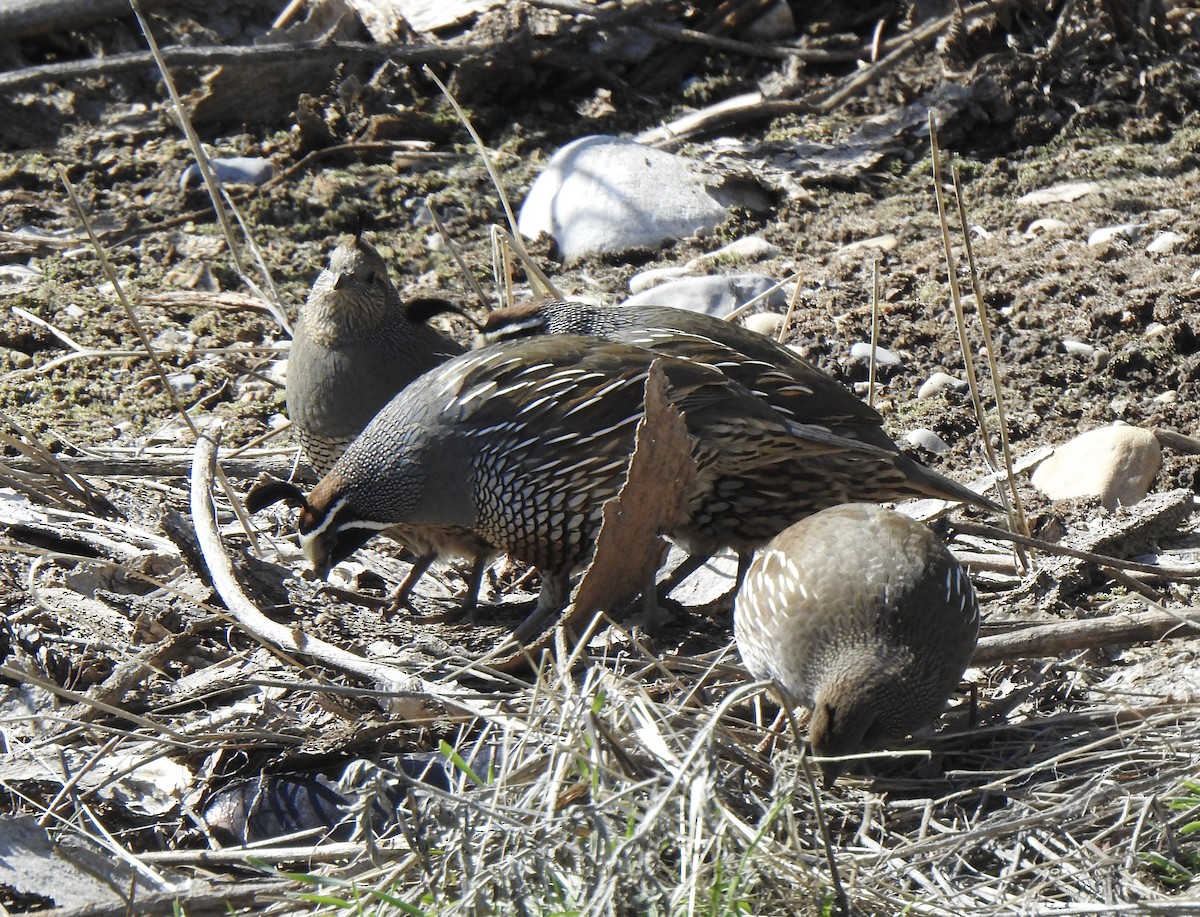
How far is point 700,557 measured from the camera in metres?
4.79

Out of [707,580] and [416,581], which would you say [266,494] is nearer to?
[416,581]

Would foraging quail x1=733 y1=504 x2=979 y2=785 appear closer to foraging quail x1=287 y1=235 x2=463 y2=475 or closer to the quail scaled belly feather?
the quail scaled belly feather

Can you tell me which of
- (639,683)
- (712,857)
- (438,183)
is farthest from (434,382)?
(438,183)

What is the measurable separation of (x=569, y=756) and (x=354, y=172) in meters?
4.83

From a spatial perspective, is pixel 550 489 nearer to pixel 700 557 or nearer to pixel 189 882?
pixel 700 557

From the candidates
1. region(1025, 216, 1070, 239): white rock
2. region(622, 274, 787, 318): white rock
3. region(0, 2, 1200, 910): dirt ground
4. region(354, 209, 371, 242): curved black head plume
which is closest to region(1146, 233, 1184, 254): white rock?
region(0, 2, 1200, 910): dirt ground

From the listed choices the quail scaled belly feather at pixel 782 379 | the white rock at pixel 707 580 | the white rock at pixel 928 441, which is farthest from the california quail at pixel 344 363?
the white rock at pixel 928 441

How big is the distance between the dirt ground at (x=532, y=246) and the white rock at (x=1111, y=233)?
36 mm

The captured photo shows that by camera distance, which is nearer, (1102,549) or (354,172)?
(1102,549)

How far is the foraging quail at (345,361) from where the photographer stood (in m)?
5.09

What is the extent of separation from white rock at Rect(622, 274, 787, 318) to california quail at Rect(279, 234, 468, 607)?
1263mm

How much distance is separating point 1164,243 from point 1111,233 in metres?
0.22

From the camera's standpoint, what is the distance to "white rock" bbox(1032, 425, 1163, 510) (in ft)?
15.8

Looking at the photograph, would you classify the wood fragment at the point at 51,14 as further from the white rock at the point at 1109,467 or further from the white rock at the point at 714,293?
the white rock at the point at 1109,467
